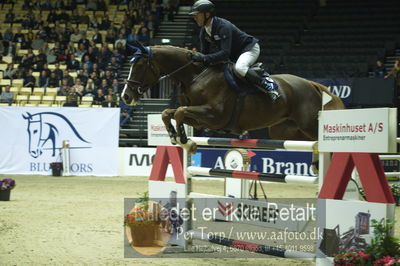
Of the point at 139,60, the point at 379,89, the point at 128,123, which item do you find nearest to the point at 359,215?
the point at 139,60

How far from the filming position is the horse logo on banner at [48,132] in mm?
17469

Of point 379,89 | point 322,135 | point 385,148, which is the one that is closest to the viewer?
point 385,148

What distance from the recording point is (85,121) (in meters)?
17.7

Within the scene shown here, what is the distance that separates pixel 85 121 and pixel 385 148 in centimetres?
1404

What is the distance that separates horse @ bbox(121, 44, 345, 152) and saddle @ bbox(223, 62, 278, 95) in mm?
50

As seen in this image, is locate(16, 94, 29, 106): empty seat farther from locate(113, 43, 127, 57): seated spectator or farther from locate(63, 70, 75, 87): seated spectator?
locate(113, 43, 127, 57): seated spectator

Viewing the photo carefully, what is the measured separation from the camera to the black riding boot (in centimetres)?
691

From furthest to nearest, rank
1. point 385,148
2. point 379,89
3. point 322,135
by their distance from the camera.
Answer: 1. point 379,89
2. point 322,135
3. point 385,148

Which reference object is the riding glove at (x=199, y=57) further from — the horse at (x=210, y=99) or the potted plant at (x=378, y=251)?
the potted plant at (x=378, y=251)

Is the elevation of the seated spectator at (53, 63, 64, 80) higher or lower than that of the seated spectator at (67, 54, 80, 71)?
lower

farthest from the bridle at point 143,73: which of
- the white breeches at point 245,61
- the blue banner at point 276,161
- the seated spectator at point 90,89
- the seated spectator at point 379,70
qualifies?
the seated spectator at point 90,89

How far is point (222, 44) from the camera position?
692cm

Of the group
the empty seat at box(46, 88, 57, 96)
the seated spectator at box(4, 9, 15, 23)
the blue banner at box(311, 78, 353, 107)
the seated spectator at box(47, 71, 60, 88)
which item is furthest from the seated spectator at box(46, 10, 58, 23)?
the blue banner at box(311, 78, 353, 107)

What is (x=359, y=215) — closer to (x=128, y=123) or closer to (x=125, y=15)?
(x=128, y=123)
